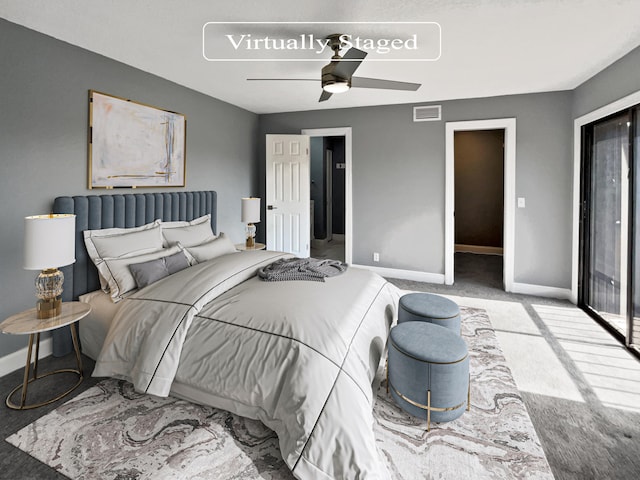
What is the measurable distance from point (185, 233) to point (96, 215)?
82cm

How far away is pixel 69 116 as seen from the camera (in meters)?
2.75

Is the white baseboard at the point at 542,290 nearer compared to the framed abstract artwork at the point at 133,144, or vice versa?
the framed abstract artwork at the point at 133,144

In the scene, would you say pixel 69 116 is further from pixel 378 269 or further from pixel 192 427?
pixel 378 269

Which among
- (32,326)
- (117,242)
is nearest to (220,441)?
(32,326)

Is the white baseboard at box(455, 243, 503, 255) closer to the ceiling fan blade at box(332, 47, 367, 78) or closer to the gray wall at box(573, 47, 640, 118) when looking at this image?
the gray wall at box(573, 47, 640, 118)

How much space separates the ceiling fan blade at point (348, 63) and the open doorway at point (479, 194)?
16.0 feet

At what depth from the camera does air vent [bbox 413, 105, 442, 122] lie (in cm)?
458

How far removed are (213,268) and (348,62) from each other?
189 cm

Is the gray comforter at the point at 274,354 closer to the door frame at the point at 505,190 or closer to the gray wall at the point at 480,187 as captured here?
the door frame at the point at 505,190

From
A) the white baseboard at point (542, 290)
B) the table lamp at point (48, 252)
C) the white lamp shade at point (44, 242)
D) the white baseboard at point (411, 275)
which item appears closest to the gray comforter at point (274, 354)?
the table lamp at point (48, 252)

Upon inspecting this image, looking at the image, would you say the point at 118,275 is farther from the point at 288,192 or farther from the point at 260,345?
the point at 288,192

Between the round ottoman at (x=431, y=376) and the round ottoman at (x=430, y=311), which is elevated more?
the round ottoman at (x=430, y=311)

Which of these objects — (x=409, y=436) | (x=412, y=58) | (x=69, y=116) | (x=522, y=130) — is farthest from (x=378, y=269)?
(x=69, y=116)

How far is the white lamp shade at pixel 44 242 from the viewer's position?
207 cm
